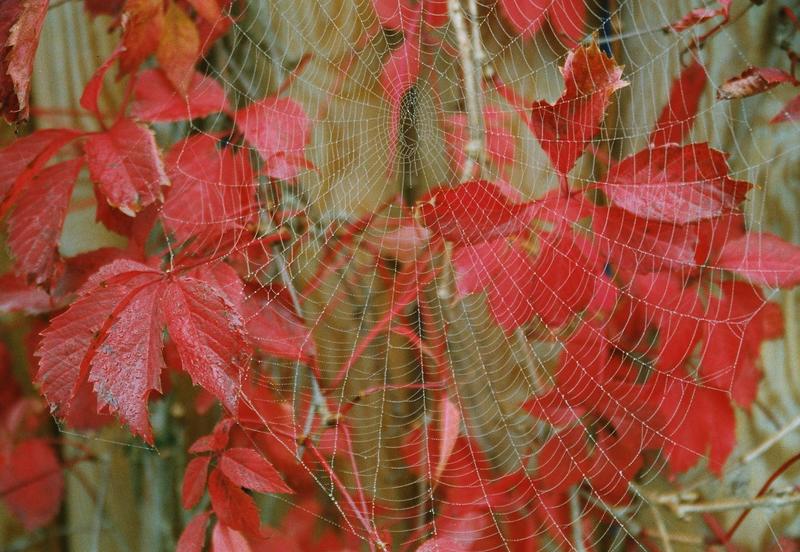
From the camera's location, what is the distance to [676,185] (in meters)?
0.64

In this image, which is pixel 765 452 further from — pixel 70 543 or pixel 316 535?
pixel 70 543

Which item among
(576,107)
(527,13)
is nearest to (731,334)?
(576,107)

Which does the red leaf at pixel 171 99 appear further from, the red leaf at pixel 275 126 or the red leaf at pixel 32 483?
the red leaf at pixel 32 483

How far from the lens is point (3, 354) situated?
81cm

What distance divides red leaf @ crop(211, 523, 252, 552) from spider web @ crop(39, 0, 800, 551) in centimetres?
9

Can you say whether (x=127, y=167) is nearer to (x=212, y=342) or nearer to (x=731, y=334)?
(x=212, y=342)

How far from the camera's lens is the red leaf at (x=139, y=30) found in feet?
2.14

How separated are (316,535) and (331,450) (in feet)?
0.36

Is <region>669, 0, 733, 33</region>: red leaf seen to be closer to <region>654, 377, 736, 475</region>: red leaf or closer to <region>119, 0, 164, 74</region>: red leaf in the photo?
<region>654, 377, 736, 475</region>: red leaf

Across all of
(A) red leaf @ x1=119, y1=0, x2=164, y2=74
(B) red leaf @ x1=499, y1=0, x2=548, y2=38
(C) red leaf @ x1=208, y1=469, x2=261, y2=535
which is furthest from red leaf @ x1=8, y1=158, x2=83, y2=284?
(B) red leaf @ x1=499, y1=0, x2=548, y2=38

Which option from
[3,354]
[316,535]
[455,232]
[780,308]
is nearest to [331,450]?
[316,535]

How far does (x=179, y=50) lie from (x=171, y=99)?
49 millimetres

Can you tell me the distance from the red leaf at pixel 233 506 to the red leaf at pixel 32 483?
257mm

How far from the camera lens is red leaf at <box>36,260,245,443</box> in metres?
0.52
